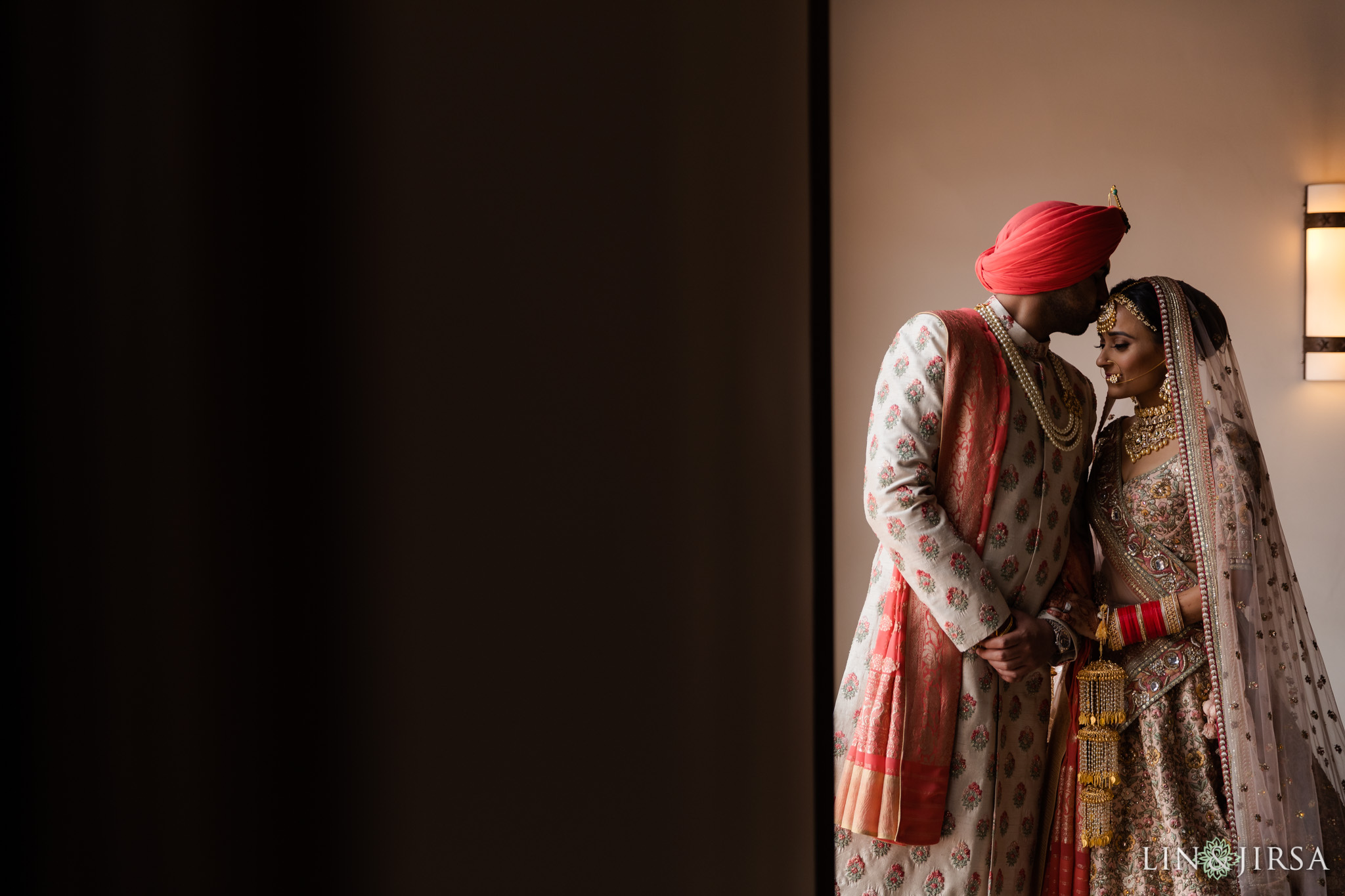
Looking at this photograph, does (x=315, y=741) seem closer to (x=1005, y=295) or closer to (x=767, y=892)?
(x=767, y=892)

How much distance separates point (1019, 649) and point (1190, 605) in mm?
238

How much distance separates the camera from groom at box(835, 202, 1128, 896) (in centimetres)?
96

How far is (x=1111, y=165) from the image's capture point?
6.72 feet

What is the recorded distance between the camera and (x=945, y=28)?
2.12m

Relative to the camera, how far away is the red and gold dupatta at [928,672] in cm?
96

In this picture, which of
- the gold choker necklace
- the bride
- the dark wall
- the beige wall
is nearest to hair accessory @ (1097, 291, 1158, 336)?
the bride

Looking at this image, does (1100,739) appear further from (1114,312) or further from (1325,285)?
(1325,285)

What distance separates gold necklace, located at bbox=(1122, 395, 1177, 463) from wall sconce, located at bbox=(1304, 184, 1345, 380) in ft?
3.97

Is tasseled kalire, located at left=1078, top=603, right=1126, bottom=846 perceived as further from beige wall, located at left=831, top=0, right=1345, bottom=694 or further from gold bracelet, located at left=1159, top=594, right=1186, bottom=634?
beige wall, located at left=831, top=0, right=1345, bottom=694

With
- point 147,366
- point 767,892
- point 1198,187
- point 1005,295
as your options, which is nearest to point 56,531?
point 147,366

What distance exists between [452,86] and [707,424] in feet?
0.18

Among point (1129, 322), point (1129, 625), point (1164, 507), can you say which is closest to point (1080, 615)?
point (1129, 625)

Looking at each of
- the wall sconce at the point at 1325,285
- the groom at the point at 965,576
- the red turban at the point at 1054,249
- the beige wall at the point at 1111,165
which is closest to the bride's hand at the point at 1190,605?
the groom at the point at 965,576

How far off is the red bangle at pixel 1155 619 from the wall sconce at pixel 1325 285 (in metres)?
1.31
